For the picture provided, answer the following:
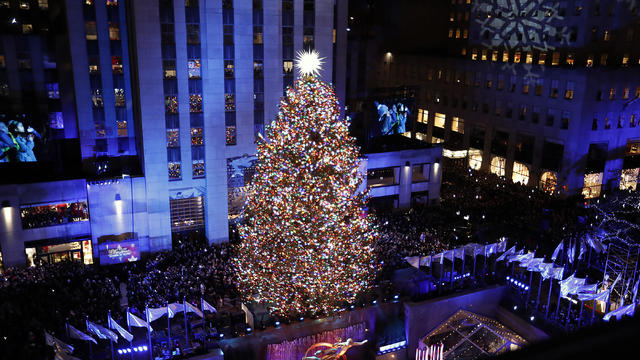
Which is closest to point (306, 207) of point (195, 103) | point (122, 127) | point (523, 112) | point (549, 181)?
point (195, 103)

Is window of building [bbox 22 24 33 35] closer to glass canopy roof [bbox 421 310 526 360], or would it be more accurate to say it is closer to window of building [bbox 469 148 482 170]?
glass canopy roof [bbox 421 310 526 360]

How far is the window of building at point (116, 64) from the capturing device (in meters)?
38.5

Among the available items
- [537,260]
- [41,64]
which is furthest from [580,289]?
[41,64]

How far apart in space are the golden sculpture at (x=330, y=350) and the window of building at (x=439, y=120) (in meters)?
46.3

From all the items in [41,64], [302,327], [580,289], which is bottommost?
[302,327]

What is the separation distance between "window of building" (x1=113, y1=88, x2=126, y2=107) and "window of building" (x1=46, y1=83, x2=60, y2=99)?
30.1 ft

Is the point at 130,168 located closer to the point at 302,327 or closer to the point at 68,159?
the point at 68,159

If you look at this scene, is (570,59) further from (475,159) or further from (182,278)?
(182,278)

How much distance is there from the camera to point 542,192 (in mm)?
50031

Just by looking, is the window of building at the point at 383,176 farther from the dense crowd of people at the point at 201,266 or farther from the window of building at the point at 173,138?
the window of building at the point at 173,138

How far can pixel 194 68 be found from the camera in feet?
117

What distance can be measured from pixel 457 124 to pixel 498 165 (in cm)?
852

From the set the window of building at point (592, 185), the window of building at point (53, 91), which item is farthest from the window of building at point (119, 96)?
the window of building at point (592, 185)

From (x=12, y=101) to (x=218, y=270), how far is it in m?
27.3
